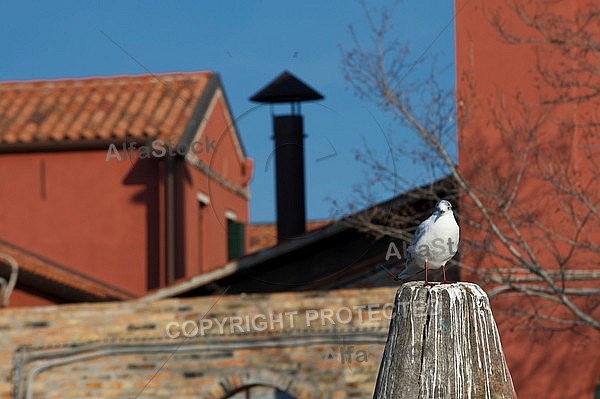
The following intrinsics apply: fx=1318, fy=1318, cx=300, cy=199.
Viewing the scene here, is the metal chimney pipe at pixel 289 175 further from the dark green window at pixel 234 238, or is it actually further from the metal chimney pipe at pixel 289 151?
the dark green window at pixel 234 238

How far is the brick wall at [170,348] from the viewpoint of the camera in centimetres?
1438

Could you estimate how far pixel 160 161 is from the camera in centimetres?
→ 2077

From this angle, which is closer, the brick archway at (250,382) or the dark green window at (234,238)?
the brick archway at (250,382)

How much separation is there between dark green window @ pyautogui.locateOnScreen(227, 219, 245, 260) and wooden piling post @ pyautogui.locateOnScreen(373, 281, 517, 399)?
17.5m

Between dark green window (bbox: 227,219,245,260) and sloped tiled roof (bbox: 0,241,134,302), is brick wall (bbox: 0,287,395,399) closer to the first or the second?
sloped tiled roof (bbox: 0,241,134,302)

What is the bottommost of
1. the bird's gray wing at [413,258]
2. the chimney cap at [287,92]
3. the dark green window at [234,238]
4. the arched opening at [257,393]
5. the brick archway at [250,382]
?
the arched opening at [257,393]

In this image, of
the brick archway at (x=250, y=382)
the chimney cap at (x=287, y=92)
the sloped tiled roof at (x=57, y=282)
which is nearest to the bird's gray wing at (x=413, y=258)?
the brick archway at (x=250, y=382)

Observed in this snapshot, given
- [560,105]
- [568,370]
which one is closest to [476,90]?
[560,105]

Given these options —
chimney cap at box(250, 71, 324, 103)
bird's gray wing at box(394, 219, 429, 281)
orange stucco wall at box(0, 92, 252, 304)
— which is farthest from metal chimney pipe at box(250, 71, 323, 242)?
bird's gray wing at box(394, 219, 429, 281)

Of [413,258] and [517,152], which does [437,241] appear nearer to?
[413,258]

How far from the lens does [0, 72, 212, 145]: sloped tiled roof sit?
20500 millimetres

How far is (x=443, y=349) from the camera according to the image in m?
5.69

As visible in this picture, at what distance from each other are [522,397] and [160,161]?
26.7 feet

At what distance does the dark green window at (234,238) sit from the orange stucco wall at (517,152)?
9053mm
